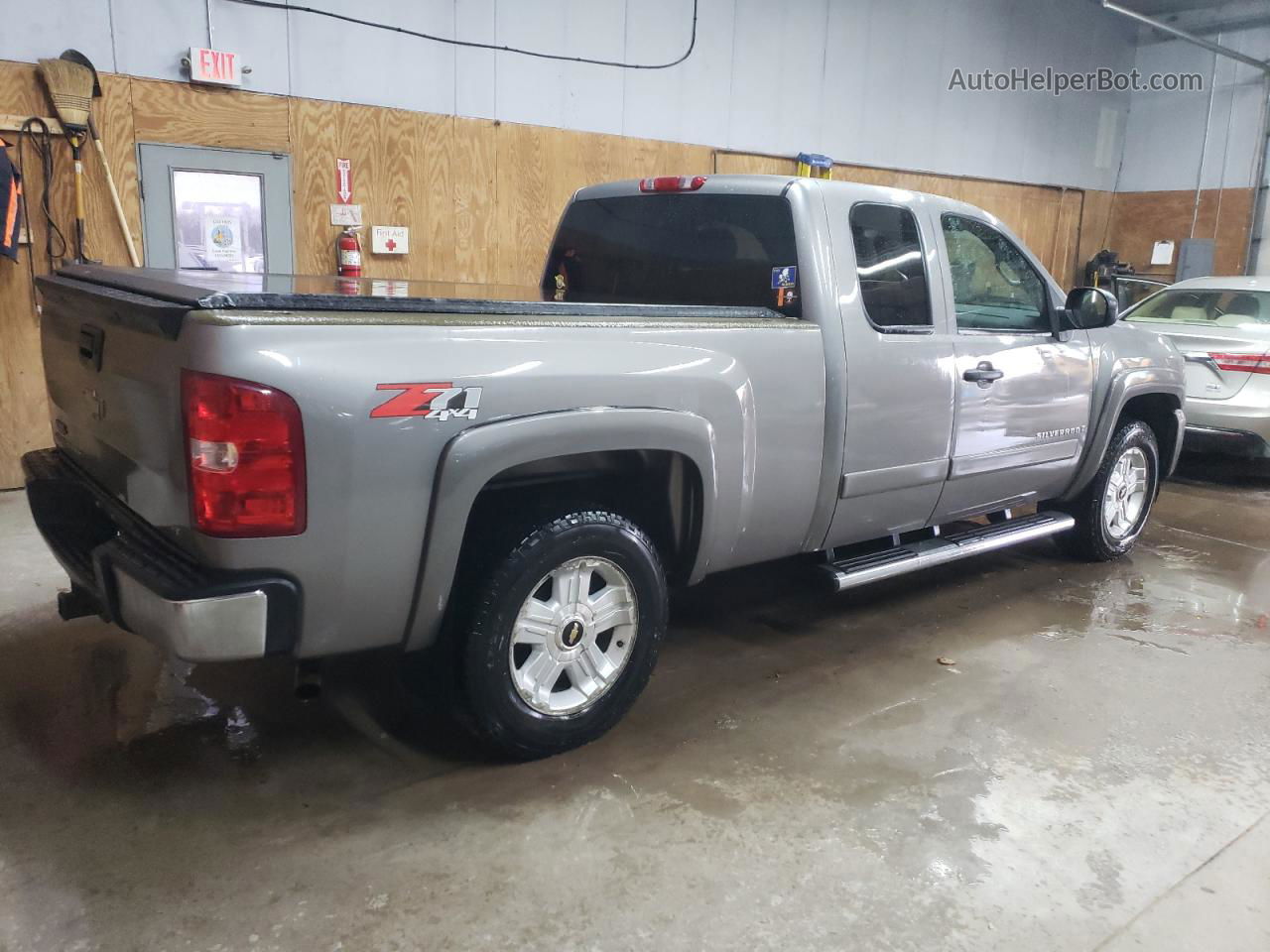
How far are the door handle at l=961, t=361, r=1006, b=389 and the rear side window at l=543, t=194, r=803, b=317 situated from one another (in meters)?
0.94

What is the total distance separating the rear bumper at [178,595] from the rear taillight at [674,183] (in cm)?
222

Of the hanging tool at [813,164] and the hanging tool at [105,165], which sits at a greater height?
the hanging tool at [813,164]

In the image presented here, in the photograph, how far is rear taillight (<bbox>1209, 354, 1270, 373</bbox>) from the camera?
6703mm

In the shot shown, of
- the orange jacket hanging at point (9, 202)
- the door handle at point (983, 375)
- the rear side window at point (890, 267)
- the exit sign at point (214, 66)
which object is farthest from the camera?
the exit sign at point (214, 66)

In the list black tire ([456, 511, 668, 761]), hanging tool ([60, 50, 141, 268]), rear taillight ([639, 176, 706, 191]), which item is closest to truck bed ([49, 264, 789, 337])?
black tire ([456, 511, 668, 761])

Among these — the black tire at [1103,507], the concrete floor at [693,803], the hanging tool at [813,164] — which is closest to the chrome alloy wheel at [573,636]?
the concrete floor at [693,803]

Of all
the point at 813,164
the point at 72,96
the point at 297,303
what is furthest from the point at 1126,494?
the point at 72,96

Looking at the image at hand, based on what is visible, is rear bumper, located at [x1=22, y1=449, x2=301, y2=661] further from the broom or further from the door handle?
the broom

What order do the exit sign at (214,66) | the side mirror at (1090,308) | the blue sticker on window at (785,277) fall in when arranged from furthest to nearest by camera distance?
1. the exit sign at (214,66)
2. the side mirror at (1090,308)
3. the blue sticker on window at (785,277)

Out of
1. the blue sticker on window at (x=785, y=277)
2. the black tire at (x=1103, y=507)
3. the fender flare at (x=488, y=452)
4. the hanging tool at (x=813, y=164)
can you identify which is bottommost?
the black tire at (x=1103, y=507)

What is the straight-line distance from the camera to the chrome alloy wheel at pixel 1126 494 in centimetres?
498

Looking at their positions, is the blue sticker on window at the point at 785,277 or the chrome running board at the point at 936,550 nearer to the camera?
the blue sticker on window at the point at 785,277

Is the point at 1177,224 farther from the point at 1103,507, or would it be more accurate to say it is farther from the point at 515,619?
the point at 515,619

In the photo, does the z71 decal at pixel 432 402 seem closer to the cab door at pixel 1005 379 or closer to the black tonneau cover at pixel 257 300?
the black tonneau cover at pixel 257 300
